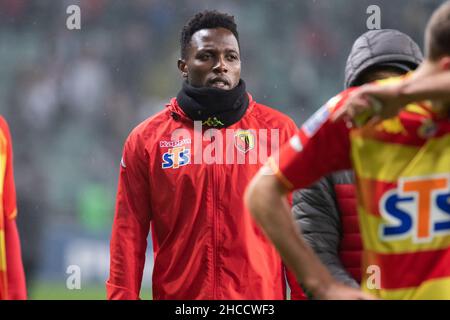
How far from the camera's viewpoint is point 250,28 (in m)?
9.96

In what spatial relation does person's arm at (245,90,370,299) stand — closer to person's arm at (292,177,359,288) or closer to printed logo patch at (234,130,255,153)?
person's arm at (292,177,359,288)

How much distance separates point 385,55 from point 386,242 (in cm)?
123

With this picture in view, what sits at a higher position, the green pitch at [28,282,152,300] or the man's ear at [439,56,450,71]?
the man's ear at [439,56,450,71]

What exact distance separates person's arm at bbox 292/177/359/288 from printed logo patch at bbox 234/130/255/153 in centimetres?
37

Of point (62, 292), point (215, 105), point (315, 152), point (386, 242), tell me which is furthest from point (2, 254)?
point (62, 292)

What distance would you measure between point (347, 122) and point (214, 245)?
1.34m

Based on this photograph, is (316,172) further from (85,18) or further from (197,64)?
(85,18)

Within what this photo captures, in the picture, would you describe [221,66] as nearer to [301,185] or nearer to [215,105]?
[215,105]

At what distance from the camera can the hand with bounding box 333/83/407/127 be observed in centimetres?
258

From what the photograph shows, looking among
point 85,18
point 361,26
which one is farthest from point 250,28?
point 85,18

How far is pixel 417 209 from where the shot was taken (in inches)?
108

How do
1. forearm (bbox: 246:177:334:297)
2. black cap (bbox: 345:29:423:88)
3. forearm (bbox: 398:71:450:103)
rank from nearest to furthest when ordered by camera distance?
forearm (bbox: 398:71:450:103) → forearm (bbox: 246:177:334:297) → black cap (bbox: 345:29:423:88)

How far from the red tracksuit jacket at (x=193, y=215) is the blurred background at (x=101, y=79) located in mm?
4509

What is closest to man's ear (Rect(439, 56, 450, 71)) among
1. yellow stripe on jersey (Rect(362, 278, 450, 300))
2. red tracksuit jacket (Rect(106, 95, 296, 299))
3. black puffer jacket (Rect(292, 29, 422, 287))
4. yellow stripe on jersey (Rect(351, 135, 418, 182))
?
yellow stripe on jersey (Rect(351, 135, 418, 182))
